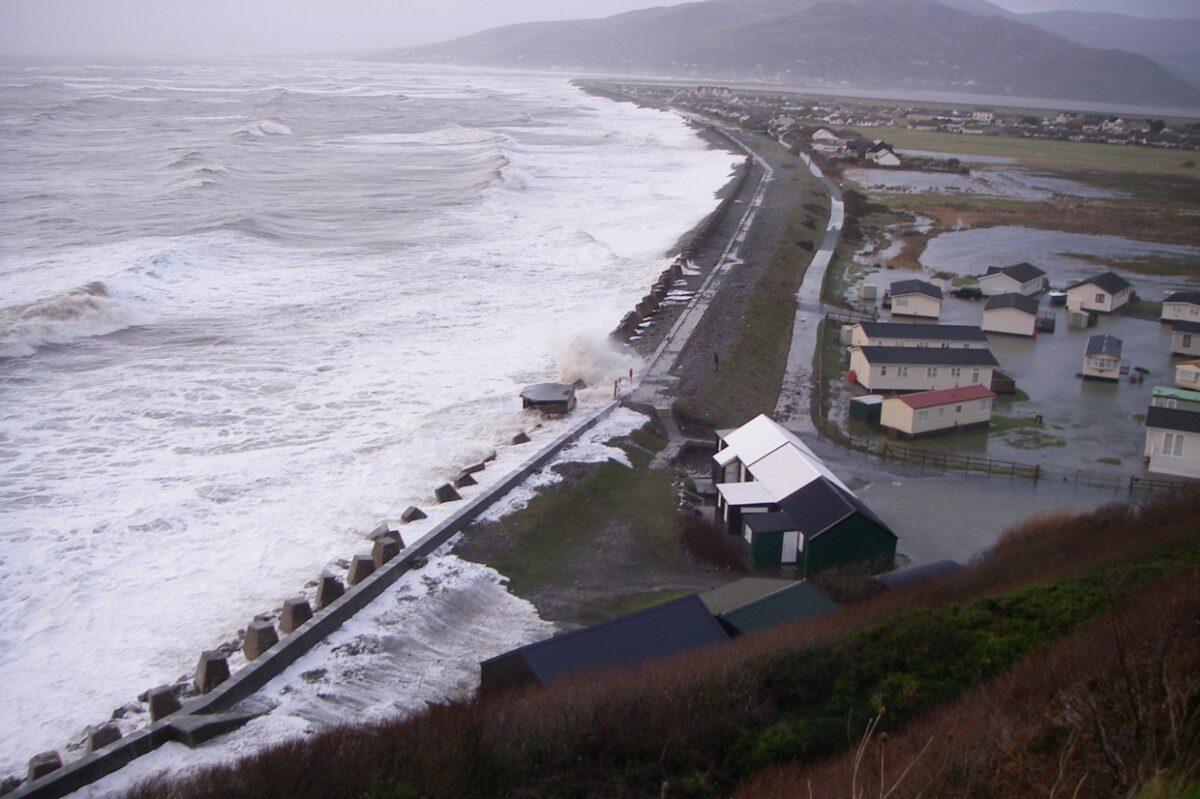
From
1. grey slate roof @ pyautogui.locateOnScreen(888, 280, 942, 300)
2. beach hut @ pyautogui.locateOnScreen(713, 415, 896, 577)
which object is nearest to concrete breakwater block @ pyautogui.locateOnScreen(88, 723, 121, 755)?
beach hut @ pyautogui.locateOnScreen(713, 415, 896, 577)

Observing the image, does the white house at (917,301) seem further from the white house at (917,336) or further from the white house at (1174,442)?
the white house at (1174,442)

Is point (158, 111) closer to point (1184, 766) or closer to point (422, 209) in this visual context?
point (422, 209)

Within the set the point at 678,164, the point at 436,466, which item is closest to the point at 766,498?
the point at 436,466

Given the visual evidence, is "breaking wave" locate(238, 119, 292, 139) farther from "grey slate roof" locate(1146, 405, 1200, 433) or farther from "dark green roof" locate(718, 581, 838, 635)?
"dark green roof" locate(718, 581, 838, 635)

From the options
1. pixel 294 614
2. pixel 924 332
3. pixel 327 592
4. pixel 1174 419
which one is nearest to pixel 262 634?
pixel 294 614

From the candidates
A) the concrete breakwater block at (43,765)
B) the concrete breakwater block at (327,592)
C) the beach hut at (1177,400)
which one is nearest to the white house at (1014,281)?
the beach hut at (1177,400)
